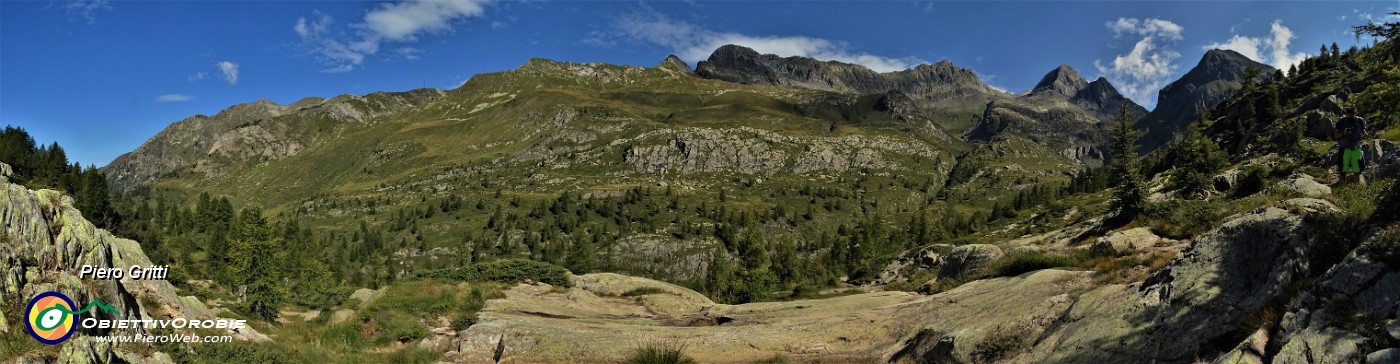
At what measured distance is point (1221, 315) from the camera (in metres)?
11.8

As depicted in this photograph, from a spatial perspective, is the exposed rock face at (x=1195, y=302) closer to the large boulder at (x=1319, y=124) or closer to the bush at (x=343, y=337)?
the bush at (x=343, y=337)

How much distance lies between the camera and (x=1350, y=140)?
67.2ft

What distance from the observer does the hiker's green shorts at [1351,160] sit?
20250 mm

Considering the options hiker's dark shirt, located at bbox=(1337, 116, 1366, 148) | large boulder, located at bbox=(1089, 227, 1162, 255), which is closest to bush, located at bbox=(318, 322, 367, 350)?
large boulder, located at bbox=(1089, 227, 1162, 255)

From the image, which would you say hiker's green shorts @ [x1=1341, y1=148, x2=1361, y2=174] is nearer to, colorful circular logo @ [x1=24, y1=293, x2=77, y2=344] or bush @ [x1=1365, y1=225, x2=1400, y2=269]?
bush @ [x1=1365, y1=225, x2=1400, y2=269]

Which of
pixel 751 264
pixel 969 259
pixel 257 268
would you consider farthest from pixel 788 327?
pixel 751 264

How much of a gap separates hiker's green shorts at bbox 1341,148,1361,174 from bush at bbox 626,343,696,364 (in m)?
23.8

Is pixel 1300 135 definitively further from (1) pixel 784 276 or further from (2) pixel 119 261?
(2) pixel 119 261

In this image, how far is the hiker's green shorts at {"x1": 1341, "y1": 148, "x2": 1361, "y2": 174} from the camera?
66.4 ft

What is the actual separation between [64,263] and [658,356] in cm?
2071

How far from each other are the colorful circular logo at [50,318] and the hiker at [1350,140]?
39566 mm

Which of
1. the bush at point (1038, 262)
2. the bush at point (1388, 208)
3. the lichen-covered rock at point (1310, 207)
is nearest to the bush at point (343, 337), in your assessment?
the bush at point (1038, 262)

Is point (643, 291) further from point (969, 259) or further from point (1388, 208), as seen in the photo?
point (1388, 208)

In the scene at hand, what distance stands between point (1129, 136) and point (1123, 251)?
6576 cm
